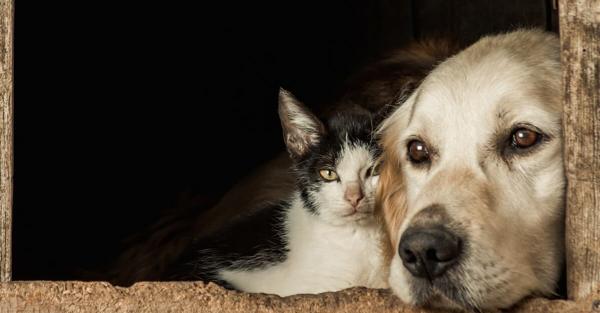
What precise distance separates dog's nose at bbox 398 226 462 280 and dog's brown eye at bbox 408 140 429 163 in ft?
1.76

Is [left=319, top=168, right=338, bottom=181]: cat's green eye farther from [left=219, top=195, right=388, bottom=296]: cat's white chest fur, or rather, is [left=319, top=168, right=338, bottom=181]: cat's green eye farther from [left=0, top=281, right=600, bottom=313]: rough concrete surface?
[left=0, top=281, right=600, bottom=313]: rough concrete surface

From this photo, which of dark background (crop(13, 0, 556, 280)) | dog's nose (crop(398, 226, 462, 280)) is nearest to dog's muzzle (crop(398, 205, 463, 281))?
dog's nose (crop(398, 226, 462, 280))

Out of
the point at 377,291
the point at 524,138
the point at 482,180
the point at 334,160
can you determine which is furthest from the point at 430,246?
the point at 334,160

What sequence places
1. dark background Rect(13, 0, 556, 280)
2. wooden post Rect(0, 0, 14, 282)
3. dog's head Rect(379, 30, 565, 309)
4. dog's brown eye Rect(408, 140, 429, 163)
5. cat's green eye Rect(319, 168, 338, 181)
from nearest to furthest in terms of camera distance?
dog's head Rect(379, 30, 565, 309)
wooden post Rect(0, 0, 14, 282)
dog's brown eye Rect(408, 140, 429, 163)
cat's green eye Rect(319, 168, 338, 181)
dark background Rect(13, 0, 556, 280)

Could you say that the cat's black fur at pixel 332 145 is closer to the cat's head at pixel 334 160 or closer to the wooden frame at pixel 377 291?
the cat's head at pixel 334 160

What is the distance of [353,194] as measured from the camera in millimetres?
3197

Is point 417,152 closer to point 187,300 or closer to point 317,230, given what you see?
point 317,230

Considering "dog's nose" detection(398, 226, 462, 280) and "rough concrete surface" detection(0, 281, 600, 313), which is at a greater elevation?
"dog's nose" detection(398, 226, 462, 280)

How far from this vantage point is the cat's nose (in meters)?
3.20

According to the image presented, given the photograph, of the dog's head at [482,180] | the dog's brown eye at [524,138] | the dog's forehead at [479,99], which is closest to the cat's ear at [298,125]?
the dog's head at [482,180]

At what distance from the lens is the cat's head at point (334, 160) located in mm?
3230

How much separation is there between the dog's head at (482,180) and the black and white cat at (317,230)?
0.17 m

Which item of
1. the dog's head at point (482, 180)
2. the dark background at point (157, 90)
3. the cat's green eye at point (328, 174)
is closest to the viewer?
the dog's head at point (482, 180)

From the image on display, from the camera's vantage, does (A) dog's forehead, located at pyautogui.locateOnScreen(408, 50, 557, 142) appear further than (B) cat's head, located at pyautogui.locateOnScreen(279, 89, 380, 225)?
No
